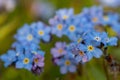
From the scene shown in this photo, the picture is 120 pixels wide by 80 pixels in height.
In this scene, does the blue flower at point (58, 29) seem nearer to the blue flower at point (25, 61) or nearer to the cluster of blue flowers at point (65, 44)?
the cluster of blue flowers at point (65, 44)

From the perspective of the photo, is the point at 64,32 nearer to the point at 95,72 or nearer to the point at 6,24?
the point at 95,72

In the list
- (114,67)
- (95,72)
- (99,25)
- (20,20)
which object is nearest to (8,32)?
(20,20)

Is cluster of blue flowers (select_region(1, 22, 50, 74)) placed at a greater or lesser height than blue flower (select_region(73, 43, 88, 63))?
greater

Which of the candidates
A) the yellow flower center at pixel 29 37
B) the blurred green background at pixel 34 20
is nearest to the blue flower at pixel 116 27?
the blurred green background at pixel 34 20

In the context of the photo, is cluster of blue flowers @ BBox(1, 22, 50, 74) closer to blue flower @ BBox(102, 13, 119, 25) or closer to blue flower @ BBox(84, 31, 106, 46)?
blue flower @ BBox(84, 31, 106, 46)

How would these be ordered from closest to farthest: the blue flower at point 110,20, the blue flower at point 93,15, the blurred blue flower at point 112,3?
the blue flower at point 93,15 < the blue flower at point 110,20 < the blurred blue flower at point 112,3

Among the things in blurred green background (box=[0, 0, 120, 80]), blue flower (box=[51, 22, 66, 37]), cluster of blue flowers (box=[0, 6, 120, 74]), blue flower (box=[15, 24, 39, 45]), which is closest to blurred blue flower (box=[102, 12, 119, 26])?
cluster of blue flowers (box=[0, 6, 120, 74])

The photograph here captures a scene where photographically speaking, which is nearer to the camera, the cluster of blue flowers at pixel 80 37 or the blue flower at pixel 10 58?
the cluster of blue flowers at pixel 80 37
